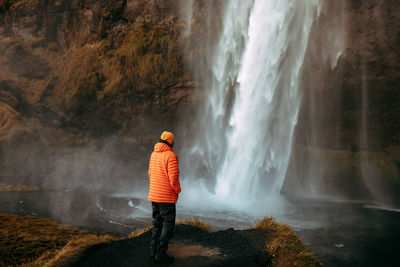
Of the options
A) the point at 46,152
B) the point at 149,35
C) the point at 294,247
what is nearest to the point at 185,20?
the point at 149,35

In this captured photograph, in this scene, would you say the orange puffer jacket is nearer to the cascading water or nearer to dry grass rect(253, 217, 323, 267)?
dry grass rect(253, 217, 323, 267)

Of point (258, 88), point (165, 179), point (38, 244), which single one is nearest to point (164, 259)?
point (165, 179)

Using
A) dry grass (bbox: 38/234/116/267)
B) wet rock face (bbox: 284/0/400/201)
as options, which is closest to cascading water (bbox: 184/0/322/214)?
wet rock face (bbox: 284/0/400/201)

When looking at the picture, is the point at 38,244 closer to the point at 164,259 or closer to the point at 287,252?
the point at 164,259

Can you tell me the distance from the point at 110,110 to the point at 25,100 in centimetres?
896

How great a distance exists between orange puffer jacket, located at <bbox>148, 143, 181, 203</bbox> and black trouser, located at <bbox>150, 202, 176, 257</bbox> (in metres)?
0.17

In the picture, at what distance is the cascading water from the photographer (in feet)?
80.7

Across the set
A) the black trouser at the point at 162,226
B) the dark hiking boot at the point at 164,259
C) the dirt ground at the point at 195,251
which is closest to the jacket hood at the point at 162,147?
the black trouser at the point at 162,226

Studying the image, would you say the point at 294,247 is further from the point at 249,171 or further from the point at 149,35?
the point at 149,35

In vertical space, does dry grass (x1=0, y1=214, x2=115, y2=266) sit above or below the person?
below

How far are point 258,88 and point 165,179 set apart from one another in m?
19.8

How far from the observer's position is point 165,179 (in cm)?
657

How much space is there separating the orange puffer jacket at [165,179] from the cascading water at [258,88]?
1646 centimetres

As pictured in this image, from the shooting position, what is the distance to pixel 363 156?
3148cm
